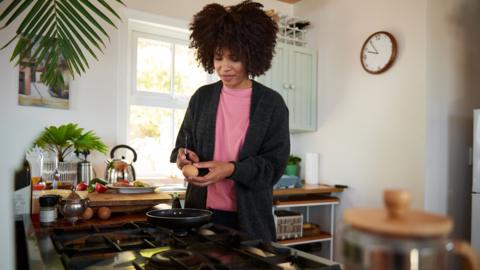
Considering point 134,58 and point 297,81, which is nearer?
point 134,58

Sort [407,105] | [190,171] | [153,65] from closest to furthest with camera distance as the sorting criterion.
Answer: [190,171] < [407,105] < [153,65]

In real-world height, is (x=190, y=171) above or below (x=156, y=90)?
below

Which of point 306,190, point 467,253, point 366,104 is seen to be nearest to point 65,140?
point 306,190

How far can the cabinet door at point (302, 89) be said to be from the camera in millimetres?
3055

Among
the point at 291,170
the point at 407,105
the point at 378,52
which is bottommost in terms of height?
the point at 291,170

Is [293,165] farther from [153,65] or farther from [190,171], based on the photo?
[190,171]

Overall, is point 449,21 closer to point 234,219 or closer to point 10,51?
point 234,219

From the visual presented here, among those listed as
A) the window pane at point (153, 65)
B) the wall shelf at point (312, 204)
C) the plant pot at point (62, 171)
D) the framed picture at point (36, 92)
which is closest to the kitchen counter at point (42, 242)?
the plant pot at point (62, 171)

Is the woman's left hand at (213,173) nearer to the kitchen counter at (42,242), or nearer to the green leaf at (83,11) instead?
the kitchen counter at (42,242)

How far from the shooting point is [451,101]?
8.11ft

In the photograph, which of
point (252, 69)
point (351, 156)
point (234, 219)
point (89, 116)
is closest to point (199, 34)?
point (252, 69)

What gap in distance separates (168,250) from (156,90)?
225cm

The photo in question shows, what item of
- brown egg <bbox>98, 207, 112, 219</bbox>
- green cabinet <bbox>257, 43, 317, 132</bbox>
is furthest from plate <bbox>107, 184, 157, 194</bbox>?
green cabinet <bbox>257, 43, 317, 132</bbox>

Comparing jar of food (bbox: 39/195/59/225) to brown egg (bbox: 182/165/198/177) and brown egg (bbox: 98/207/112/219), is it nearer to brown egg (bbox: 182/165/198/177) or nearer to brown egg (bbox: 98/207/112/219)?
brown egg (bbox: 98/207/112/219)
